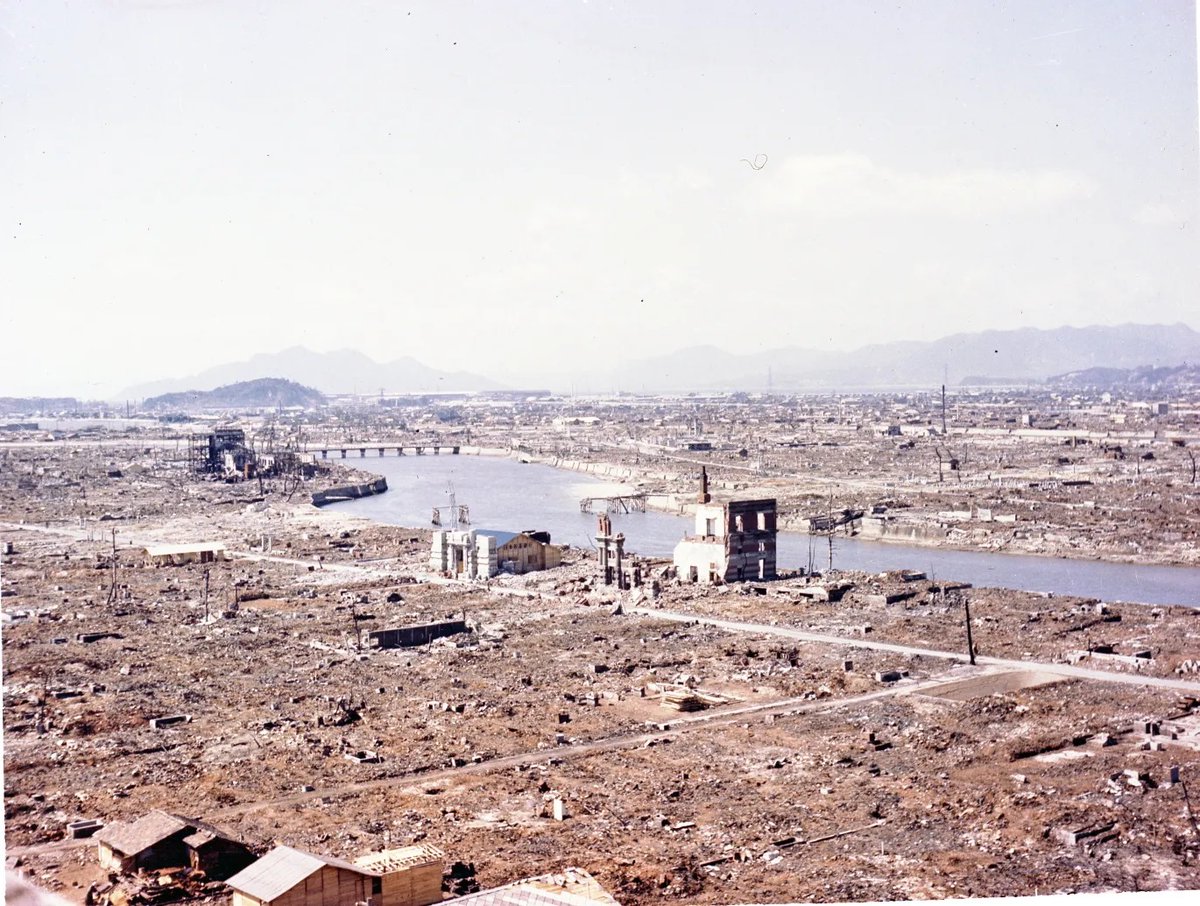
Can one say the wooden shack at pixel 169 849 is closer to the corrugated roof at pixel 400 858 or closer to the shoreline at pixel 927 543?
the corrugated roof at pixel 400 858

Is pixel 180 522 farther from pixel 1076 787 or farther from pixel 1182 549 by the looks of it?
pixel 1076 787

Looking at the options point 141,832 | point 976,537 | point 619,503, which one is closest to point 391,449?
point 619,503

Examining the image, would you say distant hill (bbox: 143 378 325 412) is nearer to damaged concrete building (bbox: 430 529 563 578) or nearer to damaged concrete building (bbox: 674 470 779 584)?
damaged concrete building (bbox: 430 529 563 578)

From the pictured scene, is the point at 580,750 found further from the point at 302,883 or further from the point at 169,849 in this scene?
the point at 302,883

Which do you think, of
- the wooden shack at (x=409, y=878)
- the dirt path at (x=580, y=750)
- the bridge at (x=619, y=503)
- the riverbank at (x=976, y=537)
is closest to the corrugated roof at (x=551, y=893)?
the wooden shack at (x=409, y=878)

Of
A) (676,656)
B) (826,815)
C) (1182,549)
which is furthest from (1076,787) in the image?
(1182,549)

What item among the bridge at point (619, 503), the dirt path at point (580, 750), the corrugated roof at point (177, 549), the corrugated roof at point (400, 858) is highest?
the corrugated roof at point (400, 858)
